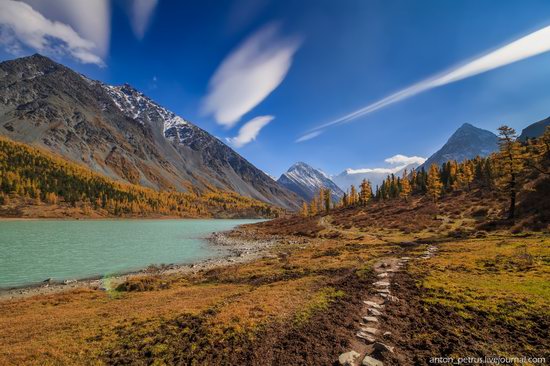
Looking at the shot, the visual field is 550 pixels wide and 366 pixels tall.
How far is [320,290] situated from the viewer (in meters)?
21.1

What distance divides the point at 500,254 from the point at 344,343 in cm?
2561

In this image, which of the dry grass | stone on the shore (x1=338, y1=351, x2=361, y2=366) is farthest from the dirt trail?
the dry grass

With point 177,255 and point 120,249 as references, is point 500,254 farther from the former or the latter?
point 120,249

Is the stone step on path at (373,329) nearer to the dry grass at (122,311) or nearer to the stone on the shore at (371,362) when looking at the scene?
→ the stone on the shore at (371,362)

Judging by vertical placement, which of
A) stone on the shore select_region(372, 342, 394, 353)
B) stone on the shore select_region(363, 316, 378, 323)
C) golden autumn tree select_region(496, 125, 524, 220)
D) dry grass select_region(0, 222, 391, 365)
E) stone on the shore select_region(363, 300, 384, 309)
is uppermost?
golden autumn tree select_region(496, 125, 524, 220)

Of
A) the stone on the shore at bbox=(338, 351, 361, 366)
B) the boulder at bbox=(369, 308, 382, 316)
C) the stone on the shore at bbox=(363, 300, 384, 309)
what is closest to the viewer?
the stone on the shore at bbox=(338, 351, 361, 366)

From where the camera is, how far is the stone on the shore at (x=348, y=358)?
1114 cm

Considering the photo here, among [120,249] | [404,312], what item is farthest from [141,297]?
[120,249]

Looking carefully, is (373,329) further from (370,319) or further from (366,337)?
(370,319)

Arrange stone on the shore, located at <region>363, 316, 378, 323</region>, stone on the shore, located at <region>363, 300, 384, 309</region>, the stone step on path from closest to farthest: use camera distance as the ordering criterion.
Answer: the stone step on path, stone on the shore, located at <region>363, 316, 378, 323</region>, stone on the shore, located at <region>363, 300, 384, 309</region>

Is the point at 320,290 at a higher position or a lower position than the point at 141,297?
higher

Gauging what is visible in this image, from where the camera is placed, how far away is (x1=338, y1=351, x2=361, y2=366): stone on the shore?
36.6 feet

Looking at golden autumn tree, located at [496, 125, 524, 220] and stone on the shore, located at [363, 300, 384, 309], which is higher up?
golden autumn tree, located at [496, 125, 524, 220]

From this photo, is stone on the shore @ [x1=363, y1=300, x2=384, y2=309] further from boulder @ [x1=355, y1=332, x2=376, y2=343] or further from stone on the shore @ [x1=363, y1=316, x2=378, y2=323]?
boulder @ [x1=355, y1=332, x2=376, y2=343]
